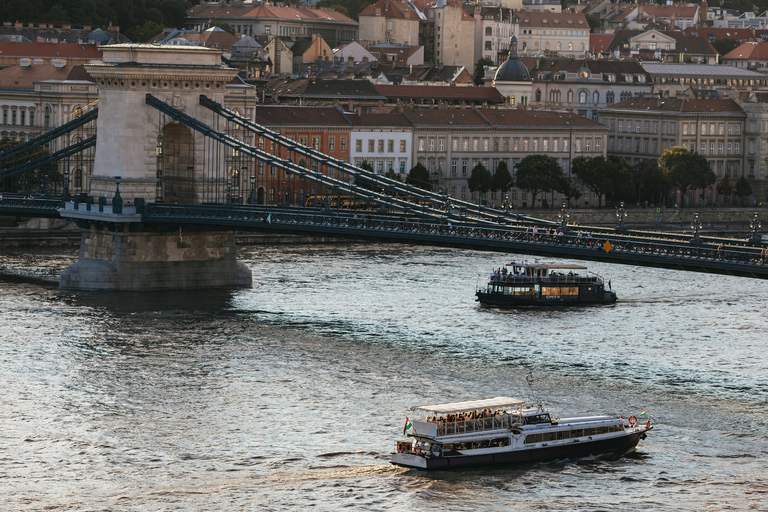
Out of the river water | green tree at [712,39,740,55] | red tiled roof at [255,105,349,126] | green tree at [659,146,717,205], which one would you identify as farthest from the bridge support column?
green tree at [712,39,740,55]

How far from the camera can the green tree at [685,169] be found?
115625 mm

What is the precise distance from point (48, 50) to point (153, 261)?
188 feet

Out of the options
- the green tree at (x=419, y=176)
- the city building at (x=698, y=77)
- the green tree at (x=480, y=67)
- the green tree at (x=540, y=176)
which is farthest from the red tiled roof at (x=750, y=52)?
the green tree at (x=419, y=176)

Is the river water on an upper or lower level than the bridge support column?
lower

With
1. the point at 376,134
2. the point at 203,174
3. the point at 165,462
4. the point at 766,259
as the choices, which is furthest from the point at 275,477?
the point at 376,134

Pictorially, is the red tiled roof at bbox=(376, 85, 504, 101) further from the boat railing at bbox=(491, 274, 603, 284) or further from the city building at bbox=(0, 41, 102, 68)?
the boat railing at bbox=(491, 274, 603, 284)

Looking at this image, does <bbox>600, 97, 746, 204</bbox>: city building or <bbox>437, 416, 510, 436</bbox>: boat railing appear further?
<bbox>600, 97, 746, 204</bbox>: city building

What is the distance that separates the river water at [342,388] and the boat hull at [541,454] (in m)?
0.34

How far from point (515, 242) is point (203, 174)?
19.1 m

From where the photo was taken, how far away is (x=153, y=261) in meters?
70.1

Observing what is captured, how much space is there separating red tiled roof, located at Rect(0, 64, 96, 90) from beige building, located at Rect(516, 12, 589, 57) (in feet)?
269

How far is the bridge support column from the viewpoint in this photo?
69.2m

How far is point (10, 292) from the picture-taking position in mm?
67812

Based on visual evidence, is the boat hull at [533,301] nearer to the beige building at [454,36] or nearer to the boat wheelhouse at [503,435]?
the boat wheelhouse at [503,435]
